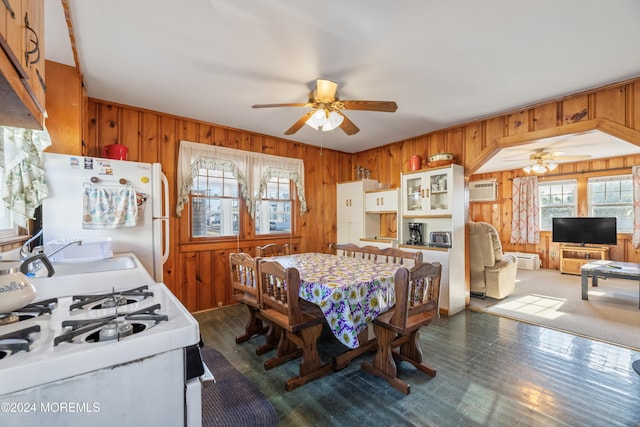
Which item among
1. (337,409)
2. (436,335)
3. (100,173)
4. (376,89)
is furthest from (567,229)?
(100,173)

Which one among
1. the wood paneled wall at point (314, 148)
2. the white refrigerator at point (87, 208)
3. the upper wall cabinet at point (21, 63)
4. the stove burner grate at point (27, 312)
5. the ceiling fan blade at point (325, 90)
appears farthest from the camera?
the wood paneled wall at point (314, 148)

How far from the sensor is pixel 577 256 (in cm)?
595

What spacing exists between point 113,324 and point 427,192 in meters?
3.75

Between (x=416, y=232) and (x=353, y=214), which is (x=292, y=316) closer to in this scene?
(x=416, y=232)

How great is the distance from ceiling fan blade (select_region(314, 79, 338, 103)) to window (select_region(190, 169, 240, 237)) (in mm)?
1994

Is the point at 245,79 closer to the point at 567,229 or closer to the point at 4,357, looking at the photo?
the point at 4,357

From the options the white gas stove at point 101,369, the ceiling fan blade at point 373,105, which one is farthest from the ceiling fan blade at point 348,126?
the white gas stove at point 101,369

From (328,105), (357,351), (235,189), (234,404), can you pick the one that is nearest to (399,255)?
(357,351)

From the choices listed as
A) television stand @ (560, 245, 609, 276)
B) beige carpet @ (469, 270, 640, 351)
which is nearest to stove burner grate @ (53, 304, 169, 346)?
beige carpet @ (469, 270, 640, 351)

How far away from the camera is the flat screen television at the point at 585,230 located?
18.1 ft

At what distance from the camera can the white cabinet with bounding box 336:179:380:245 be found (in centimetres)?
466

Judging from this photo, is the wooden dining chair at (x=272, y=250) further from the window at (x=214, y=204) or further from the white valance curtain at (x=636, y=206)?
the white valance curtain at (x=636, y=206)

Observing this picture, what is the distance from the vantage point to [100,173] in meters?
2.17

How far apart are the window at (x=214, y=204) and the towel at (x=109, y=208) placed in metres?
1.37
